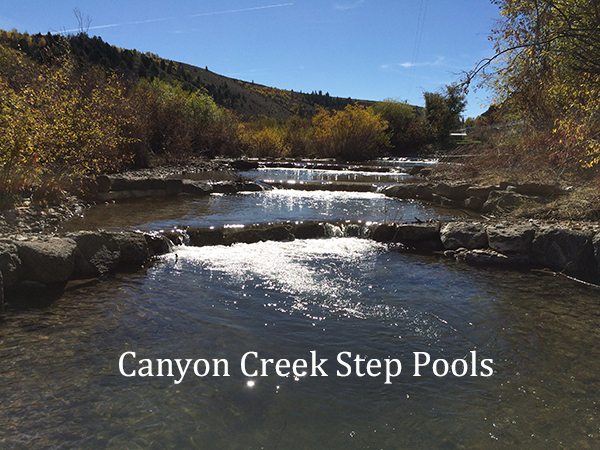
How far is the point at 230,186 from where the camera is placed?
13.1 metres

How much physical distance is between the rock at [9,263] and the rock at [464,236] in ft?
22.4

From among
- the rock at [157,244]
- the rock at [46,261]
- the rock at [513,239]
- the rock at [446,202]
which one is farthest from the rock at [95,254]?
the rock at [446,202]

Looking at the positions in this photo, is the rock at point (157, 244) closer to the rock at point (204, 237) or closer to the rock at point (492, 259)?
the rock at point (204, 237)

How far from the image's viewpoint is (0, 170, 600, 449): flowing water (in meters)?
2.68

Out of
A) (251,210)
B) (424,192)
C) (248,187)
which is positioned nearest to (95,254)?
(251,210)

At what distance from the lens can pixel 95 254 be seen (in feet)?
18.2

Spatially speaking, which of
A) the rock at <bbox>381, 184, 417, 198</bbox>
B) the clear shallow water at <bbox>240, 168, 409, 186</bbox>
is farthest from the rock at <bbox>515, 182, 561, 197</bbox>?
the clear shallow water at <bbox>240, 168, 409, 186</bbox>

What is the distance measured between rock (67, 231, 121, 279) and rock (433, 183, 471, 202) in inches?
379

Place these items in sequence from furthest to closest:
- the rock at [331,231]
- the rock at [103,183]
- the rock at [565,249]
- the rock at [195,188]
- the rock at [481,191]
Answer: the rock at [195,188]
the rock at [481,191]
the rock at [103,183]
the rock at [331,231]
the rock at [565,249]

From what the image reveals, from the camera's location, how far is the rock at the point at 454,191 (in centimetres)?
1152

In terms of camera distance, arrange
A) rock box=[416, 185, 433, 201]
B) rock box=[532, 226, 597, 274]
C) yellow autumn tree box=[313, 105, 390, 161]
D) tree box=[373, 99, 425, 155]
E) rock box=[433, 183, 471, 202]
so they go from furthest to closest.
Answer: tree box=[373, 99, 425, 155]
yellow autumn tree box=[313, 105, 390, 161]
rock box=[416, 185, 433, 201]
rock box=[433, 183, 471, 202]
rock box=[532, 226, 597, 274]

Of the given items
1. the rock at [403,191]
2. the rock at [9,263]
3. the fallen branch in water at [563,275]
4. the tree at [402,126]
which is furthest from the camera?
the tree at [402,126]

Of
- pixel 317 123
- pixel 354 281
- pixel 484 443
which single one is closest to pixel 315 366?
pixel 484 443

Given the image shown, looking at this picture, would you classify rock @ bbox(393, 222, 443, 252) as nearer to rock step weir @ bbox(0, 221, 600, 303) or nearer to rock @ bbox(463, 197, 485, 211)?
rock step weir @ bbox(0, 221, 600, 303)
